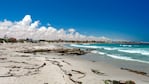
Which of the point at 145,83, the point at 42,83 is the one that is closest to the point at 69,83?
the point at 42,83

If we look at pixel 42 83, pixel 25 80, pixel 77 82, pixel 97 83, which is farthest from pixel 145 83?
pixel 25 80

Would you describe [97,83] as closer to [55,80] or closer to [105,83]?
[105,83]

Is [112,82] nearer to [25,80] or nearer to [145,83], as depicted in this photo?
[145,83]

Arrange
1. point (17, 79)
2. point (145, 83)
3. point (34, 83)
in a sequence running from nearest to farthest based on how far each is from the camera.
Answer: point (34, 83) < point (17, 79) < point (145, 83)

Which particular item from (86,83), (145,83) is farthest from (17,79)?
(145,83)

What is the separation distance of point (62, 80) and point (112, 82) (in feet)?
6.74

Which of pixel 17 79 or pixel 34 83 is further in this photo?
pixel 17 79

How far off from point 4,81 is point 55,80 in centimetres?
196

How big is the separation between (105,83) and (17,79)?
354 cm

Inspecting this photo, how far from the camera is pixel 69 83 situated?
7.31 m

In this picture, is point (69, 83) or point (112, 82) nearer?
point (69, 83)

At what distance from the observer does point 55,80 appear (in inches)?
307

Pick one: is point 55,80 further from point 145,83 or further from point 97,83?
point 145,83

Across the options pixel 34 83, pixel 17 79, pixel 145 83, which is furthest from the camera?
pixel 145 83
